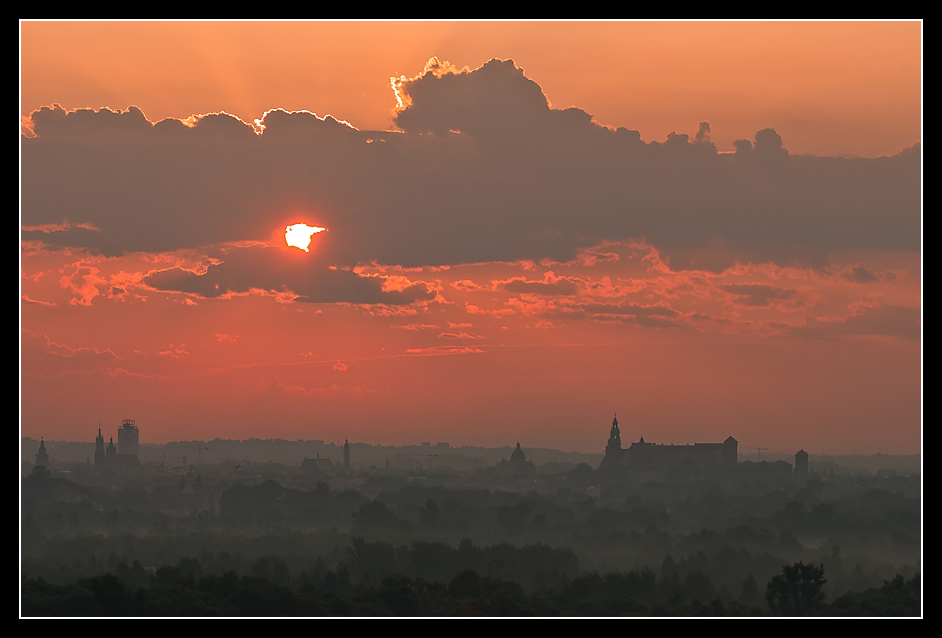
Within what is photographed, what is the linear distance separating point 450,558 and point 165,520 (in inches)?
3112

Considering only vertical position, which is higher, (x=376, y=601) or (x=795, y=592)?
(x=376, y=601)

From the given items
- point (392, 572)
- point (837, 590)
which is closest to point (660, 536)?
point (837, 590)

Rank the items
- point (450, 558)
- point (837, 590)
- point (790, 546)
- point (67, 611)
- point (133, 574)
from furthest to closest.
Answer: point (790, 546), point (450, 558), point (837, 590), point (133, 574), point (67, 611)

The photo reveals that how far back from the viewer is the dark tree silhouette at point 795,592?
3492 inches

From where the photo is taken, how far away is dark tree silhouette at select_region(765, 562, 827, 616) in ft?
291

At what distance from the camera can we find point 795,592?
8956 cm

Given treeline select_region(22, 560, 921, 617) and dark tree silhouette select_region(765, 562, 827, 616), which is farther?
dark tree silhouette select_region(765, 562, 827, 616)

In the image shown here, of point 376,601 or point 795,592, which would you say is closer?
point 376,601

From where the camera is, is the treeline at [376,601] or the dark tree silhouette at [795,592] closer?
the treeline at [376,601]
